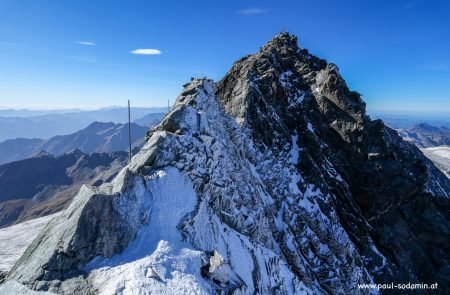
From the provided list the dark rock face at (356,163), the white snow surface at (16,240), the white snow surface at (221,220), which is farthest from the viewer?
the white snow surface at (16,240)

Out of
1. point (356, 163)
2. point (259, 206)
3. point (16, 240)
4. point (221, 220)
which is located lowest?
point (16, 240)

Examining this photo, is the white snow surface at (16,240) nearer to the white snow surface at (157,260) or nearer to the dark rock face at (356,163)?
the white snow surface at (157,260)

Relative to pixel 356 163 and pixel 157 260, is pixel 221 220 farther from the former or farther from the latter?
pixel 356 163

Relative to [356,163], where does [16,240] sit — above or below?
below

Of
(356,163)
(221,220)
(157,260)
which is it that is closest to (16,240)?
(221,220)

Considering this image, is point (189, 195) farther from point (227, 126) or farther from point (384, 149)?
point (384, 149)

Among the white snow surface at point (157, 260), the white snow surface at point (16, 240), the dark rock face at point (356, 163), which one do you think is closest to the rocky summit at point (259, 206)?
the white snow surface at point (157, 260)

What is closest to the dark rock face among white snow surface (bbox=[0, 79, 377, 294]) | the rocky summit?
the rocky summit
